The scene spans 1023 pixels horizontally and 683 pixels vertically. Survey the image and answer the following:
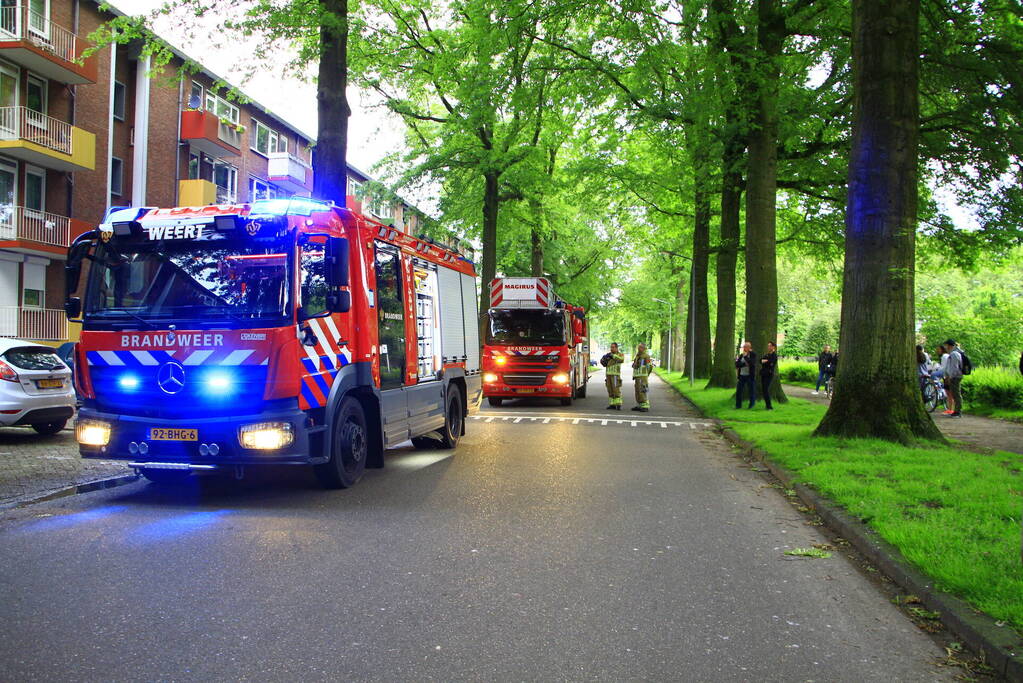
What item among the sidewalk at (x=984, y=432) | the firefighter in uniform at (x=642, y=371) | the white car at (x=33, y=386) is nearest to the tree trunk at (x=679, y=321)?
the firefighter in uniform at (x=642, y=371)

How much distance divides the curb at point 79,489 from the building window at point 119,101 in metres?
23.8

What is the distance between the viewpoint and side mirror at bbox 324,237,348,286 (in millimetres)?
7539

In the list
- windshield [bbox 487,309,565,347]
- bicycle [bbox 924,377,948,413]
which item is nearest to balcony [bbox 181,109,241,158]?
windshield [bbox 487,309,565,347]

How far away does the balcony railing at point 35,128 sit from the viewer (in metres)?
23.6

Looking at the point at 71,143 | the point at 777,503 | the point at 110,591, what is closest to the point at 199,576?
the point at 110,591

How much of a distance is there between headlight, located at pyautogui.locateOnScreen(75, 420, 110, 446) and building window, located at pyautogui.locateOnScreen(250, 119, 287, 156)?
32.7 m

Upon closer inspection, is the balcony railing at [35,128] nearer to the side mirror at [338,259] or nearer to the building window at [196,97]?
the building window at [196,97]

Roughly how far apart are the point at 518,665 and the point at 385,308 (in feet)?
19.1

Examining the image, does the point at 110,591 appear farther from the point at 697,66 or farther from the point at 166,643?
the point at 697,66

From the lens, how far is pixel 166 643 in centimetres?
398

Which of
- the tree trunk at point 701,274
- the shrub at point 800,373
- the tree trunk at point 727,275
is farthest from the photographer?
the shrub at point 800,373

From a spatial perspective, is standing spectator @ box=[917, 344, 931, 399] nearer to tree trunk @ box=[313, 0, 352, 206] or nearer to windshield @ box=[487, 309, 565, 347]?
windshield @ box=[487, 309, 565, 347]

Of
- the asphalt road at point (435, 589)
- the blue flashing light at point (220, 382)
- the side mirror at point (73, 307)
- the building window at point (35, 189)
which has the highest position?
the building window at point (35, 189)

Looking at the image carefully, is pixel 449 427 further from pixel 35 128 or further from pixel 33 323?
pixel 35 128
